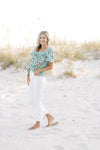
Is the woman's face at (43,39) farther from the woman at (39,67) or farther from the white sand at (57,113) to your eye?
the white sand at (57,113)

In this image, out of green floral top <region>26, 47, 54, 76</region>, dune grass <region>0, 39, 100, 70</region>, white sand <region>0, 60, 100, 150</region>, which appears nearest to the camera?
white sand <region>0, 60, 100, 150</region>

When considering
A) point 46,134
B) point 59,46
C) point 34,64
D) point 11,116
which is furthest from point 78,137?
point 59,46

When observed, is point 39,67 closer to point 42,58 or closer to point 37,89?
point 42,58

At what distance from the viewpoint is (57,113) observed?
4508 mm

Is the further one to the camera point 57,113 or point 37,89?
point 57,113

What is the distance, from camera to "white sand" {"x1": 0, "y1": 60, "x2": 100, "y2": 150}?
321 cm

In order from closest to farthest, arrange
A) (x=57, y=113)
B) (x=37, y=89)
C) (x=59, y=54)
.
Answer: (x=37, y=89) → (x=57, y=113) → (x=59, y=54)

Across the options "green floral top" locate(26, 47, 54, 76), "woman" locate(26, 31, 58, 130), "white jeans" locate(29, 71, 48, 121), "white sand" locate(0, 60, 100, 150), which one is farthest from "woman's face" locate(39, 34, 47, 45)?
"white sand" locate(0, 60, 100, 150)

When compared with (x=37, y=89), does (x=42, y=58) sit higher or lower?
higher

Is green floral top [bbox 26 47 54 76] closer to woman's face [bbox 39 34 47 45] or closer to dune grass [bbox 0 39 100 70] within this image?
woman's face [bbox 39 34 47 45]

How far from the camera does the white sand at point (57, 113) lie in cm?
321

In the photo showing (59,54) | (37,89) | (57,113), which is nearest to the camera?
(37,89)

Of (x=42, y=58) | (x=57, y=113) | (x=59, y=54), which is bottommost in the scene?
(x=57, y=113)

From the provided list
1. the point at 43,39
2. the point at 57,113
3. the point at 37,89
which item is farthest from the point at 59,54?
the point at 37,89
